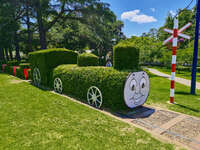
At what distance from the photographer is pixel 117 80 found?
5227mm

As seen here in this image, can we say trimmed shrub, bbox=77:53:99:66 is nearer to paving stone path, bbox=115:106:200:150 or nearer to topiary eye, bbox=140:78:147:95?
topiary eye, bbox=140:78:147:95

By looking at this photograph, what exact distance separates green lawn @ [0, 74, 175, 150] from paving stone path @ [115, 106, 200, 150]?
1.54 ft

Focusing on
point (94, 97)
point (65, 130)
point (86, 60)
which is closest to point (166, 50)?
point (86, 60)

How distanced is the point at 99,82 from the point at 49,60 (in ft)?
16.1

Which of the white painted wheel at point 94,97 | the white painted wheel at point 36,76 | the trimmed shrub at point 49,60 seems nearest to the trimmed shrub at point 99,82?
the white painted wheel at point 94,97

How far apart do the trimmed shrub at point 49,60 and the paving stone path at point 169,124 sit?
5881 millimetres

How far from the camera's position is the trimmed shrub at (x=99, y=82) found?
527cm

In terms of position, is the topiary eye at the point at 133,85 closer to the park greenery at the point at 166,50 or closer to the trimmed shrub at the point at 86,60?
the trimmed shrub at the point at 86,60

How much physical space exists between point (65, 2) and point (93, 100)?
16.9 meters

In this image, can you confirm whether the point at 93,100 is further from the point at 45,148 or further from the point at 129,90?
the point at 45,148

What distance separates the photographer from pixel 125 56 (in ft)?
18.4

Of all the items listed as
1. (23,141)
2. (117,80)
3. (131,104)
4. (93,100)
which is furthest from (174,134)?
(23,141)

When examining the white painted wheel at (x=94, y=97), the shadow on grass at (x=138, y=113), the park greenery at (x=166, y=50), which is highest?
the park greenery at (x=166, y=50)

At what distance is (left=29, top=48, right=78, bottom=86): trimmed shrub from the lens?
9133mm
